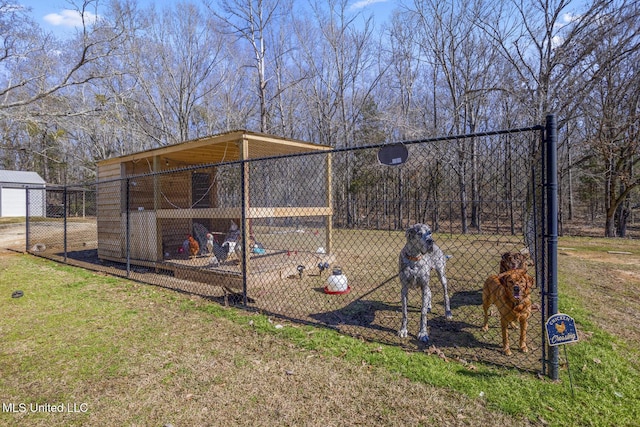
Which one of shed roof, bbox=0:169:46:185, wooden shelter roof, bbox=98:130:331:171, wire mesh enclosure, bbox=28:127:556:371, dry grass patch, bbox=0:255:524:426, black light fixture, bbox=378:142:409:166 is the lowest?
dry grass patch, bbox=0:255:524:426

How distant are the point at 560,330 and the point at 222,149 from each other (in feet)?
21.9

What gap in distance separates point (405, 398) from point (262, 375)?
1.07m

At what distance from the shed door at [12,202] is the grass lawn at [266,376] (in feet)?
99.6

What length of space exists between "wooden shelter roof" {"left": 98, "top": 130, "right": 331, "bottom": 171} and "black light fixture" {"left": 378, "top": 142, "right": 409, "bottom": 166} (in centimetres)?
304

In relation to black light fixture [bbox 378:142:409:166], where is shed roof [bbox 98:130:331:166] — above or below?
above

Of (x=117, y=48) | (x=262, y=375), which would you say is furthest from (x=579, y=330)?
(x=117, y=48)

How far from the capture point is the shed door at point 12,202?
86.3ft

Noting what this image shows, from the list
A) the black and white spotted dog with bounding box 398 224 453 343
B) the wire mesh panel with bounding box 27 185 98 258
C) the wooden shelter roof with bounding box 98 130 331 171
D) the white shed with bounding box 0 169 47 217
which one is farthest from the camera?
the white shed with bounding box 0 169 47 217

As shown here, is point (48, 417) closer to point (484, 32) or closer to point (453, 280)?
point (453, 280)

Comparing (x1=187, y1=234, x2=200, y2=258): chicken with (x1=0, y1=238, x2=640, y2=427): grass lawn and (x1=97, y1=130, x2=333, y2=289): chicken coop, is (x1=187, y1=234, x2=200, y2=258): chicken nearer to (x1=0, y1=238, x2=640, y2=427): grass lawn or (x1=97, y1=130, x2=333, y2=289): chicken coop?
(x1=97, y1=130, x2=333, y2=289): chicken coop

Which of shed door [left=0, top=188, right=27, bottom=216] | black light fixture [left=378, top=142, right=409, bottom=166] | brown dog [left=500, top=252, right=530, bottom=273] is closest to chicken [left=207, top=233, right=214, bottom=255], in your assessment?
black light fixture [left=378, top=142, right=409, bottom=166]

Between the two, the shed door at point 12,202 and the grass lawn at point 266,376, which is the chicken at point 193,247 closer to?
the grass lawn at point 266,376

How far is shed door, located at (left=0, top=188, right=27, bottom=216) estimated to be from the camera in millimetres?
26297

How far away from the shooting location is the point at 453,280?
5.60 m
